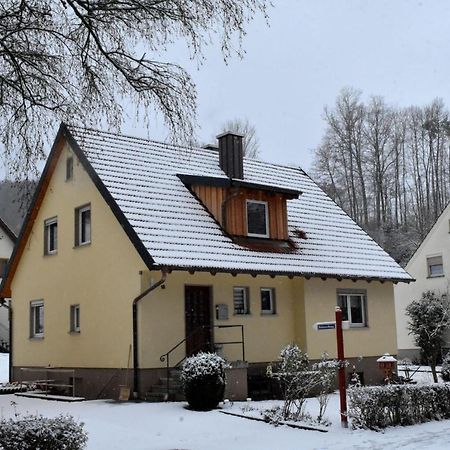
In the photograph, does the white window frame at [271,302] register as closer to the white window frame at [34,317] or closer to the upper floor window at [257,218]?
the upper floor window at [257,218]

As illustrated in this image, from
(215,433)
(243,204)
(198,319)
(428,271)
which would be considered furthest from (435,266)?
(215,433)

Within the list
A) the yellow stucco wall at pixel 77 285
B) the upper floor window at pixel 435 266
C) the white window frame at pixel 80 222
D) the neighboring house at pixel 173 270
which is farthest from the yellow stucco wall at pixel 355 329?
the upper floor window at pixel 435 266

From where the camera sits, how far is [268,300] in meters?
21.3

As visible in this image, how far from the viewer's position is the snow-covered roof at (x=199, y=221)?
18562 millimetres

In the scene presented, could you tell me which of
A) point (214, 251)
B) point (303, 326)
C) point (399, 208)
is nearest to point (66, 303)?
point (214, 251)

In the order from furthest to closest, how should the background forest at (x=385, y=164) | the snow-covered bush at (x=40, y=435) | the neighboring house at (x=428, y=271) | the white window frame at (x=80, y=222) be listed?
1. the background forest at (x=385, y=164)
2. the neighboring house at (x=428, y=271)
3. the white window frame at (x=80, y=222)
4. the snow-covered bush at (x=40, y=435)

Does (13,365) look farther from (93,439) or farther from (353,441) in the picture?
(353,441)

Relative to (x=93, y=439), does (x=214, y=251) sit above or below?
above

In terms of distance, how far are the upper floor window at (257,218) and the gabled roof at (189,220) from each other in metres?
0.79

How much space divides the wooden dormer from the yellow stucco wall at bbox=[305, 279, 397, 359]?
2.05m

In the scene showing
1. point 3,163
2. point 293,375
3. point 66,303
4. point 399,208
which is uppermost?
point 399,208

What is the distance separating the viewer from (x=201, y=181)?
69.4 feet

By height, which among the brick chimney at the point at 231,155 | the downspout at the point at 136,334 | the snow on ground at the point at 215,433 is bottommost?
the snow on ground at the point at 215,433

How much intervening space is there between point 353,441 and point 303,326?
30.9 feet
